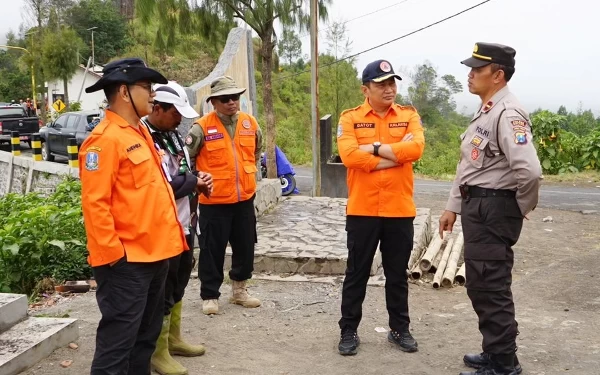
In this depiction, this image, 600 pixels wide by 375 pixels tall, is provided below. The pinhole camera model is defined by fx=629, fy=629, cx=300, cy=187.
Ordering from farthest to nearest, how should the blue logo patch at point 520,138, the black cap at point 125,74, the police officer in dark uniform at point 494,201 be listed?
1. the police officer in dark uniform at point 494,201
2. the blue logo patch at point 520,138
3. the black cap at point 125,74

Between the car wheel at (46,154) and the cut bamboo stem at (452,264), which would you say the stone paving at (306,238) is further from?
the car wheel at (46,154)

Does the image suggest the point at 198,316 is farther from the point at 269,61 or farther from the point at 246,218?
the point at 269,61

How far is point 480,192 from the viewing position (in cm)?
373

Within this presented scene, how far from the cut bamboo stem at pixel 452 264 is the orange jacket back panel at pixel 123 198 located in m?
3.14

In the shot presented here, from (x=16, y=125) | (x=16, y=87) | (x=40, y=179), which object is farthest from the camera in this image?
(x=16, y=87)

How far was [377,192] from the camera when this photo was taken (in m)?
4.24

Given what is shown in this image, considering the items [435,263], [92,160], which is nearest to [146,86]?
A: [92,160]

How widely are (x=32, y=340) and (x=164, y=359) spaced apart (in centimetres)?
94

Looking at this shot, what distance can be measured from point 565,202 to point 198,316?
9335 millimetres

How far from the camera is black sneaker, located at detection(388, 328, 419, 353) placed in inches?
171

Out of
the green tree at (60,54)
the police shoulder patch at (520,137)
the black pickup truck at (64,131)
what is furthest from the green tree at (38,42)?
the police shoulder patch at (520,137)

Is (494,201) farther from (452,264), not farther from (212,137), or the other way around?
(452,264)

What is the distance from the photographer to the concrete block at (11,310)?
4320 mm

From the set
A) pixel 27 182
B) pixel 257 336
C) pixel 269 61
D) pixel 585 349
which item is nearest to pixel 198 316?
pixel 257 336
